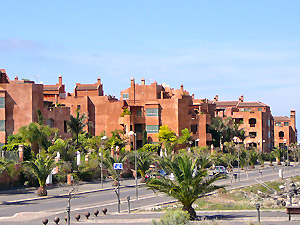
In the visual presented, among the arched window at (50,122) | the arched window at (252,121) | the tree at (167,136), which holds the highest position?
the arched window at (252,121)

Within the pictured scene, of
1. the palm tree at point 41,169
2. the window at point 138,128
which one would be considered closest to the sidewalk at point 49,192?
the palm tree at point 41,169

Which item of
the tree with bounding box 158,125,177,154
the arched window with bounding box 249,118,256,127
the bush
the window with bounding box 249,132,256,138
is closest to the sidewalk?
the bush

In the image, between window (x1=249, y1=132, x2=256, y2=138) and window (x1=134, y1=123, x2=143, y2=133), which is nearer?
window (x1=134, y1=123, x2=143, y2=133)

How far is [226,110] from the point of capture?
117 meters

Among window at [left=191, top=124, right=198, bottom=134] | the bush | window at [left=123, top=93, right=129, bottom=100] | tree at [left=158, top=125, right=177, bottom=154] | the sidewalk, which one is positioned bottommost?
the sidewalk

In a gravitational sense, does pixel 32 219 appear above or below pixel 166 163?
below

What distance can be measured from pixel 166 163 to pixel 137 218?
3049 mm

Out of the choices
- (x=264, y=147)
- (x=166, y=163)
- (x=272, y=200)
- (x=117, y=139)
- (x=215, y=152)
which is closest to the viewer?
(x=166, y=163)

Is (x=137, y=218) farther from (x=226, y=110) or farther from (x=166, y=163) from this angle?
(x=226, y=110)

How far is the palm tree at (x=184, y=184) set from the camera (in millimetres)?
27391

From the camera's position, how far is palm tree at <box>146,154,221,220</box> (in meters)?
27.4

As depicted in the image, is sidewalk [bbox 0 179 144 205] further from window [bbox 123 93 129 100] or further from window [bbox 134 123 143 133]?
window [bbox 123 93 129 100]

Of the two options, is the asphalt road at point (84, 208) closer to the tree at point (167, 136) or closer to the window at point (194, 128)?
the tree at point (167, 136)

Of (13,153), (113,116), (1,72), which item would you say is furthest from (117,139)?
(13,153)
